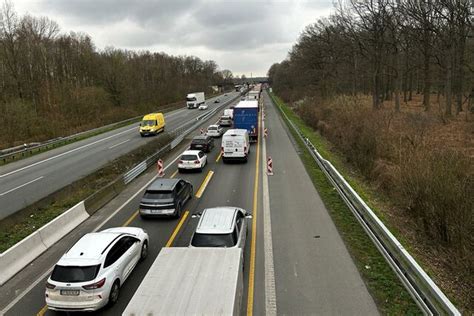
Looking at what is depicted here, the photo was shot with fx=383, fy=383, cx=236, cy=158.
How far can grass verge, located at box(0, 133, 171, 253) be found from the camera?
14.2m

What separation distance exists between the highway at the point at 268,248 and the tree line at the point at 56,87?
89.0 feet

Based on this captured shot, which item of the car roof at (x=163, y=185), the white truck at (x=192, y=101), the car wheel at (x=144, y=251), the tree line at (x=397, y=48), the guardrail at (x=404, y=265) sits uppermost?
the tree line at (x=397, y=48)

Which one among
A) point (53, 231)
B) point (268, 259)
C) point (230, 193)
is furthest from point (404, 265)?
point (53, 231)

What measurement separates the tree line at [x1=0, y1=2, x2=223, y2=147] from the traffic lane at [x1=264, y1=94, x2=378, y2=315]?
32.8m

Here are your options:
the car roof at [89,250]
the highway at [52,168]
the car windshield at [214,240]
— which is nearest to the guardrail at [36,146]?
the highway at [52,168]

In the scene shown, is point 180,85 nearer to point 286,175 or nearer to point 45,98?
point 45,98

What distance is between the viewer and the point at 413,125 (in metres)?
28.8

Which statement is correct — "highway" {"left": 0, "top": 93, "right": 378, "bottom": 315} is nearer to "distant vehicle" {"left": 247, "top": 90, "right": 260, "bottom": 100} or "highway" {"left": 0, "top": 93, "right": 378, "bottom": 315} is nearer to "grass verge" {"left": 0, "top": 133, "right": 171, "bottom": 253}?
"grass verge" {"left": 0, "top": 133, "right": 171, "bottom": 253}

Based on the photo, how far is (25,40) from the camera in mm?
56031

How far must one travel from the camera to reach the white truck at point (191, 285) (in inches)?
272

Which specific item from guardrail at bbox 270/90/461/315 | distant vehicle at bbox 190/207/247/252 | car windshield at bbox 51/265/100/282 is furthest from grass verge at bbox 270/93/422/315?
car windshield at bbox 51/265/100/282

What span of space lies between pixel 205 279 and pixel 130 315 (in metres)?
1.69

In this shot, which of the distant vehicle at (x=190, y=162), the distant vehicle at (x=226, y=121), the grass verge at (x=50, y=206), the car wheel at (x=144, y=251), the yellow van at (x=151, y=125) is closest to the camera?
the car wheel at (x=144, y=251)

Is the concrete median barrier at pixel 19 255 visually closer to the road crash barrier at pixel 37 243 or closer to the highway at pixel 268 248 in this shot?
the road crash barrier at pixel 37 243
